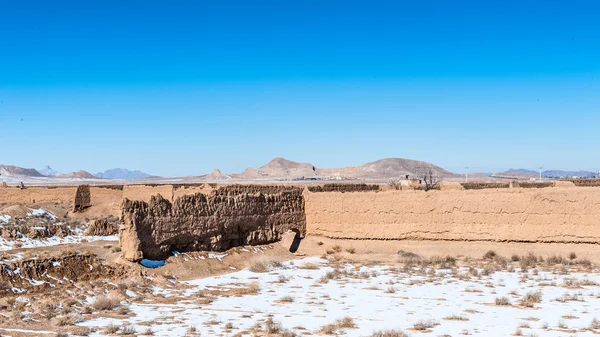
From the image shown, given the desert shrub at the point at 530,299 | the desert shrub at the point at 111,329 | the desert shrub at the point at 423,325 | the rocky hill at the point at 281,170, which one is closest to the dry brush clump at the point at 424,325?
the desert shrub at the point at 423,325

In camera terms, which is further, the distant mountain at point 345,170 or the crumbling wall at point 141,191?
the distant mountain at point 345,170

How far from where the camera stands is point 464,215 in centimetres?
2170

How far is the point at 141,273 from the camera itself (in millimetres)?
16781

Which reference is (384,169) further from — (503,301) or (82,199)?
(503,301)

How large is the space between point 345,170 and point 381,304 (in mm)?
122837

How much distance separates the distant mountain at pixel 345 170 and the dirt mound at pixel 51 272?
111m

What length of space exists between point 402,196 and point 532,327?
1101cm

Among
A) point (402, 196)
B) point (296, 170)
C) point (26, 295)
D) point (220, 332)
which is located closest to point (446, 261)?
point (402, 196)

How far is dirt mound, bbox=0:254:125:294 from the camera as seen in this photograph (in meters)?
15.3

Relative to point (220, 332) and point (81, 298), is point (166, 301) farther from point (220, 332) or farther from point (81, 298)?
point (220, 332)

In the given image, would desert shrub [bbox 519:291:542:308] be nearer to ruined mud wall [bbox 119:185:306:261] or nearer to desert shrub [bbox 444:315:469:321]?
desert shrub [bbox 444:315:469:321]

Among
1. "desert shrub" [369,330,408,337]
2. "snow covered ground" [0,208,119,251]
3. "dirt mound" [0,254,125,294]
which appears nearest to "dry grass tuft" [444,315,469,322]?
"desert shrub" [369,330,408,337]

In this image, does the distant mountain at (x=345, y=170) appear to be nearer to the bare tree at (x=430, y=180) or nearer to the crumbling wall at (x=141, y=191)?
the bare tree at (x=430, y=180)

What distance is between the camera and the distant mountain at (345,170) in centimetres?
13088
